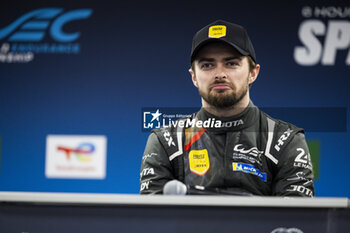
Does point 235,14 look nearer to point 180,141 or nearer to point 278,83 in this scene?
point 278,83

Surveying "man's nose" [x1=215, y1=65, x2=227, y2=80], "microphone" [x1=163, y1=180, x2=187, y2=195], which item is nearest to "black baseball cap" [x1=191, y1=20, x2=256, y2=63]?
"man's nose" [x1=215, y1=65, x2=227, y2=80]

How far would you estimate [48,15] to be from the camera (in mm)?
2330

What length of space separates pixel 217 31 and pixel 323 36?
1050 millimetres

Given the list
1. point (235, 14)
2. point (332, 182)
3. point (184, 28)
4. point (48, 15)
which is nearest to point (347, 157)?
point (332, 182)

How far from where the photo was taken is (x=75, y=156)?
2.37 metres

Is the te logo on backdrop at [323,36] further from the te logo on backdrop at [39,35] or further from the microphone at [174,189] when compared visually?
the microphone at [174,189]

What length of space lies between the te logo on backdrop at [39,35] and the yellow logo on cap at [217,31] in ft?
3.61

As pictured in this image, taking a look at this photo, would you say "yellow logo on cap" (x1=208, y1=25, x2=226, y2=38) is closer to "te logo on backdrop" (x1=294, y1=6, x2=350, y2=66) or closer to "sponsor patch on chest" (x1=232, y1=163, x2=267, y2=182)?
"sponsor patch on chest" (x1=232, y1=163, x2=267, y2=182)

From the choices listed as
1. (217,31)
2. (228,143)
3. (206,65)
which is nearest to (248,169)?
(228,143)

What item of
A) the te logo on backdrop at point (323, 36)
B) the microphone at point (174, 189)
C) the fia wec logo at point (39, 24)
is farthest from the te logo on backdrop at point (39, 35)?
the microphone at point (174, 189)

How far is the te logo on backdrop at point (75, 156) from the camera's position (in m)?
2.37

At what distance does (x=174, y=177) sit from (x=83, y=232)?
777 millimetres

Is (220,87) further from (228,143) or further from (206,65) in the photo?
(228,143)

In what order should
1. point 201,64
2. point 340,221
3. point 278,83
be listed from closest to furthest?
1. point 340,221
2. point 201,64
3. point 278,83
